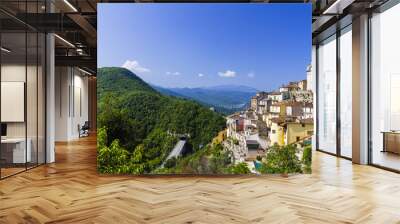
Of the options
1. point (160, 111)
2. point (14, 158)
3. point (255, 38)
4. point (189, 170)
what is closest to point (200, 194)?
point (189, 170)

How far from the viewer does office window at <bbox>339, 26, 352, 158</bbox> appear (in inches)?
356

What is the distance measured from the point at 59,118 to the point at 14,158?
8.68m

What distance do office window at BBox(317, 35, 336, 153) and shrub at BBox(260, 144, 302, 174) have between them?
4002 mm

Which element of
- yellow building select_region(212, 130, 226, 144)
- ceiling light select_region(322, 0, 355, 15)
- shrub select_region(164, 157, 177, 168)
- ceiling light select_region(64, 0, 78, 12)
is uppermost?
ceiling light select_region(64, 0, 78, 12)

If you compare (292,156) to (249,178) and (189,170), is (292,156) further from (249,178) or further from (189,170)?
(189,170)

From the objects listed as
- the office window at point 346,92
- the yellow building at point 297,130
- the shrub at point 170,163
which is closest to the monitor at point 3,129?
the shrub at point 170,163

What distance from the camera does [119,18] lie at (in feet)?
21.5

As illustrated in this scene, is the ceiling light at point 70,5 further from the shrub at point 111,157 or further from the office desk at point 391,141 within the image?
the office desk at point 391,141

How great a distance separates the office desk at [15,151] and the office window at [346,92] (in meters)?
6.79

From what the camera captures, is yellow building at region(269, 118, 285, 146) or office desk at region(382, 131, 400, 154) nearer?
yellow building at region(269, 118, 285, 146)

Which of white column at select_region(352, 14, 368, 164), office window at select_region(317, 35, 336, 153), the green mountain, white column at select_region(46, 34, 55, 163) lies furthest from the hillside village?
office window at select_region(317, 35, 336, 153)

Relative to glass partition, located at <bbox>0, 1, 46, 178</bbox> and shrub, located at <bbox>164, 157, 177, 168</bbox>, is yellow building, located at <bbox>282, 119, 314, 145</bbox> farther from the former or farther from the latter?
glass partition, located at <bbox>0, 1, 46, 178</bbox>

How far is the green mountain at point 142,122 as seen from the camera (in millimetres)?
6578

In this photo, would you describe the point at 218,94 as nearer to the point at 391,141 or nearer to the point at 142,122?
the point at 142,122
